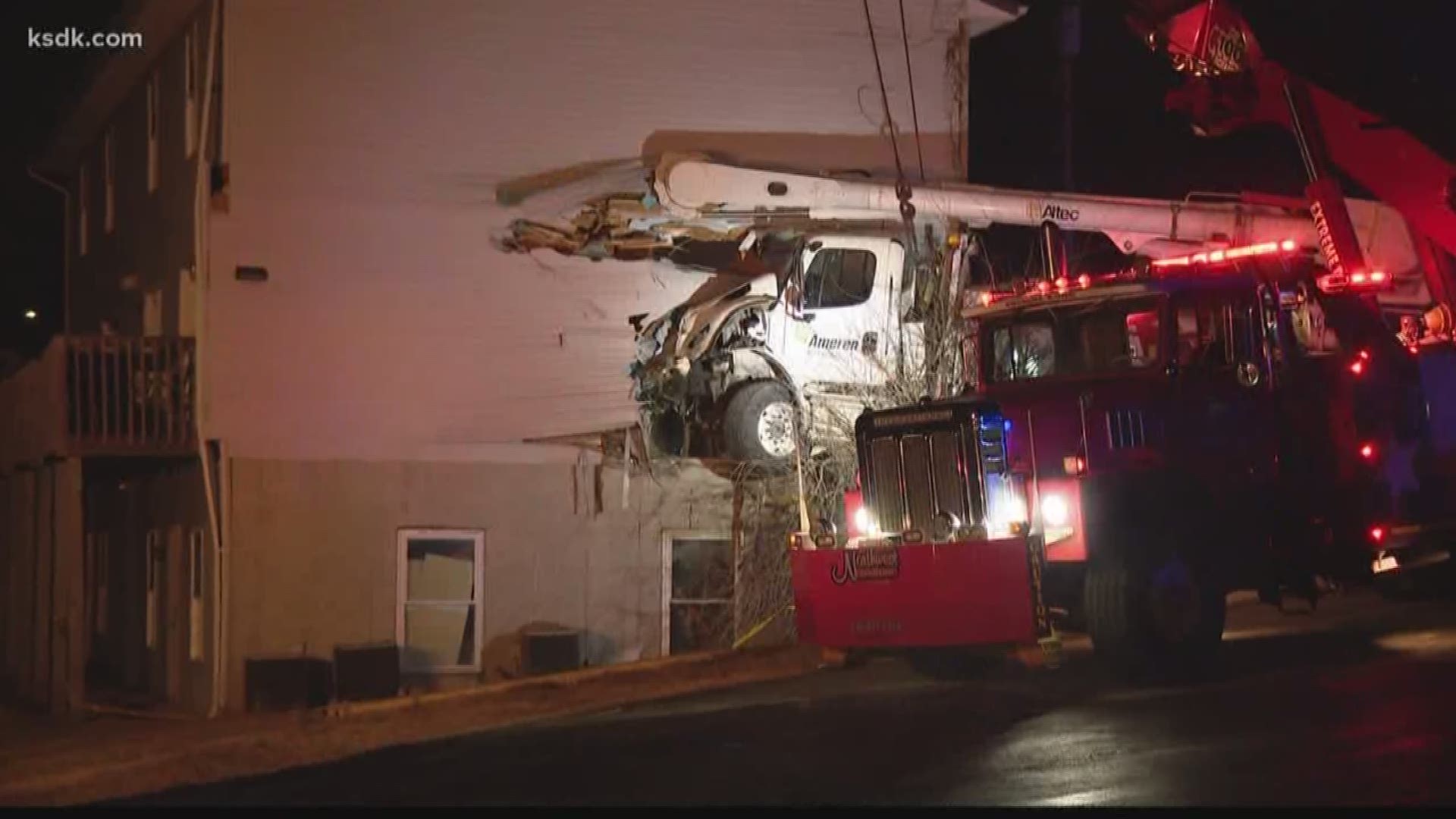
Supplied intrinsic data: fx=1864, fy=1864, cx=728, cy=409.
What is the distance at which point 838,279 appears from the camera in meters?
20.0

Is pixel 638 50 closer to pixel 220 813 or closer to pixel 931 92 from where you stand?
pixel 931 92

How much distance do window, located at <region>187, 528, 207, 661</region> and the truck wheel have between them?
5.70m

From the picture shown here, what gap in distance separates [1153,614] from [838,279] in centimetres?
755

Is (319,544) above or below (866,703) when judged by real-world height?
above

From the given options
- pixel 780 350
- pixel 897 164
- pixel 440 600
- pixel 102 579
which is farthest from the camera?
pixel 102 579

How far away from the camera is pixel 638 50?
20.8m

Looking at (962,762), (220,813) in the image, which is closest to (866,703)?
(962,762)

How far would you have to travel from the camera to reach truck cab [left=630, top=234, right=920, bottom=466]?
63.3ft

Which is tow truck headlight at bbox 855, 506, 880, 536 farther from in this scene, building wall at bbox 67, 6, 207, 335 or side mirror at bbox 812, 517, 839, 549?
building wall at bbox 67, 6, 207, 335

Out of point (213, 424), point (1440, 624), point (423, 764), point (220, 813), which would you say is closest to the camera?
point (220, 813)

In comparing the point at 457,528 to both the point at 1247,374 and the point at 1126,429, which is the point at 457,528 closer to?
the point at 1126,429

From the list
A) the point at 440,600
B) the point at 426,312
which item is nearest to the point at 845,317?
the point at 426,312

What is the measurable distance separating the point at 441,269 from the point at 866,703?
27.4ft

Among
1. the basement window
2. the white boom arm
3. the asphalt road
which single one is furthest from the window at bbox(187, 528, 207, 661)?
the asphalt road
